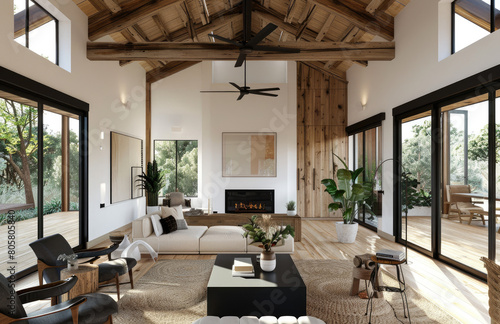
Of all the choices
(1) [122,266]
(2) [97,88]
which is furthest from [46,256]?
(2) [97,88]

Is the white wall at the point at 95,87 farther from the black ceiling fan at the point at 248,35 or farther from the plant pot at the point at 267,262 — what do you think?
the plant pot at the point at 267,262

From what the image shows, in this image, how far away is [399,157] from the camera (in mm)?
6574

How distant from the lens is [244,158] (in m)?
9.55

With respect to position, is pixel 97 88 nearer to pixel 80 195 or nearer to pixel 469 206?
pixel 80 195

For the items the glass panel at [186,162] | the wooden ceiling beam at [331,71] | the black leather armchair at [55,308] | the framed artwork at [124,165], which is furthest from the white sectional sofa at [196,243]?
the wooden ceiling beam at [331,71]

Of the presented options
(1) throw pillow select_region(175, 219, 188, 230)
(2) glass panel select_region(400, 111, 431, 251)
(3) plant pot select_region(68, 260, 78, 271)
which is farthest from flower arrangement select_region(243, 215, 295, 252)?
(2) glass panel select_region(400, 111, 431, 251)

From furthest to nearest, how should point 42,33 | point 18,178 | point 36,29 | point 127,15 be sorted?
point 127,15 < point 42,33 < point 36,29 < point 18,178

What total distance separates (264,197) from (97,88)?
5.08m

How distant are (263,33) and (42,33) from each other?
3.34 metres

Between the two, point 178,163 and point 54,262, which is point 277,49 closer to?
point 54,262

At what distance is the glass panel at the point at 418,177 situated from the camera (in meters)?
5.62

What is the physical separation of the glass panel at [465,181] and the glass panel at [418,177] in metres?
0.42

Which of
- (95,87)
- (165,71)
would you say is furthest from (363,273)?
(165,71)

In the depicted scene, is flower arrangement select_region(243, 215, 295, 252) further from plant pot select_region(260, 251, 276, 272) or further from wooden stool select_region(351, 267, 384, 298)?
wooden stool select_region(351, 267, 384, 298)
